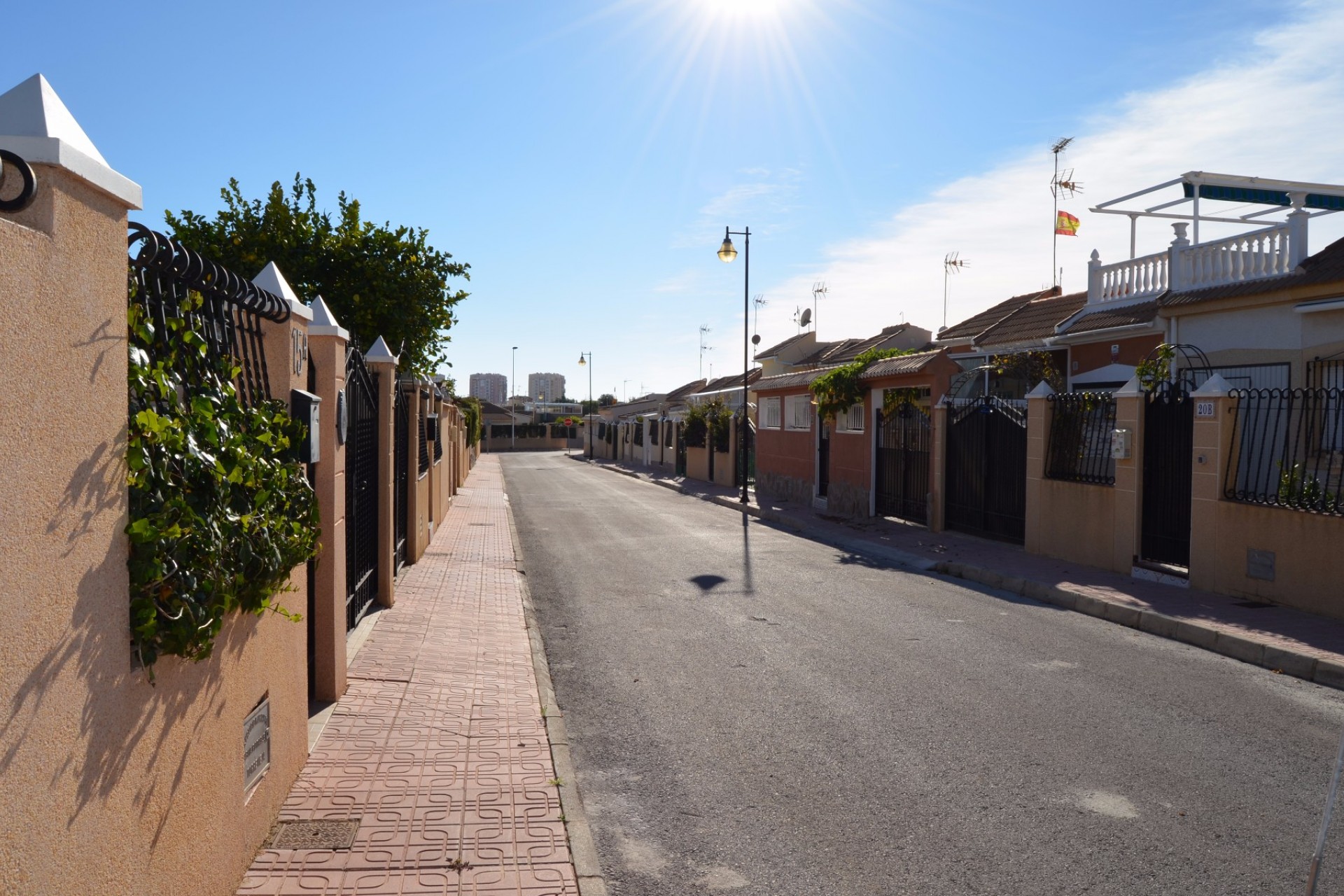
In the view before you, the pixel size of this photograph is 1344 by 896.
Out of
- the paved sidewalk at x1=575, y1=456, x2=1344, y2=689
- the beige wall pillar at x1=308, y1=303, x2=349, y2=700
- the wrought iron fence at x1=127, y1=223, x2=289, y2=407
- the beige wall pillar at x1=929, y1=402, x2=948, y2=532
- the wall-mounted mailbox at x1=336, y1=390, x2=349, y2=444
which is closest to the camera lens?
the wrought iron fence at x1=127, y1=223, x2=289, y2=407

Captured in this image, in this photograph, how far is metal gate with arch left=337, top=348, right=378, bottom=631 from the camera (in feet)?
26.2

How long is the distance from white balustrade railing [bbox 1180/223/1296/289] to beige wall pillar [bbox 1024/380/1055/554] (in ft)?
13.3

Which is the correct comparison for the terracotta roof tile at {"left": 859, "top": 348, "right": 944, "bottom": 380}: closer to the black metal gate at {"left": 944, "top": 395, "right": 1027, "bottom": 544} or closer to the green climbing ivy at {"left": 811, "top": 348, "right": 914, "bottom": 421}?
the green climbing ivy at {"left": 811, "top": 348, "right": 914, "bottom": 421}

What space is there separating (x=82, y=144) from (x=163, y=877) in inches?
87.3

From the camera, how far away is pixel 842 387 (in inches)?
827

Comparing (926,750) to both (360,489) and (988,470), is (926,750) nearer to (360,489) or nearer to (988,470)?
(360,489)

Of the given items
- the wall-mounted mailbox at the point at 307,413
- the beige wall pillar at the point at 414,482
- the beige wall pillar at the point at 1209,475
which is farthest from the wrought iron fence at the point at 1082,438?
the wall-mounted mailbox at the point at 307,413

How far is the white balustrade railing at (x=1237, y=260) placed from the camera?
575 inches

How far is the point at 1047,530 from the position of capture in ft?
45.0

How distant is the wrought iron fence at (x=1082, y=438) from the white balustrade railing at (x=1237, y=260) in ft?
13.7

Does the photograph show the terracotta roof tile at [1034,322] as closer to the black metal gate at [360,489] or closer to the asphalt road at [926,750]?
the asphalt road at [926,750]

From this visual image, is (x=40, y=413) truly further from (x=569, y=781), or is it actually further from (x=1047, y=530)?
(x=1047, y=530)

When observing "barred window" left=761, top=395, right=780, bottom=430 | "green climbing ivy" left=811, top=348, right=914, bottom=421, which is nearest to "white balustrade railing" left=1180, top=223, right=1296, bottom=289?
"green climbing ivy" left=811, top=348, right=914, bottom=421

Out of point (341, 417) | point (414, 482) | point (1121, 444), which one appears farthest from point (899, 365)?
point (341, 417)
